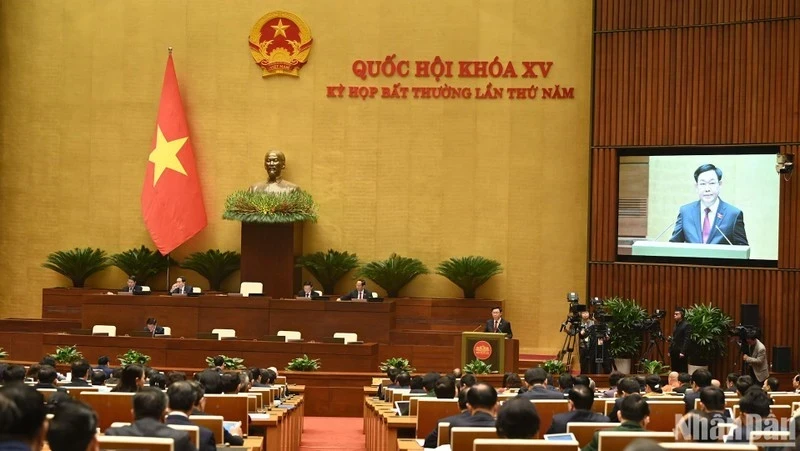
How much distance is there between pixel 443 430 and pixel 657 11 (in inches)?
476

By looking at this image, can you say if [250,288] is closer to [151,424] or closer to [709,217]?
[709,217]

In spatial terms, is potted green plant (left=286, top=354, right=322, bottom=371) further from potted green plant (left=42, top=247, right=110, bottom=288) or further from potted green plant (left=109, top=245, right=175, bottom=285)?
potted green plant (left=42, top=247, right=110, bottom=288)

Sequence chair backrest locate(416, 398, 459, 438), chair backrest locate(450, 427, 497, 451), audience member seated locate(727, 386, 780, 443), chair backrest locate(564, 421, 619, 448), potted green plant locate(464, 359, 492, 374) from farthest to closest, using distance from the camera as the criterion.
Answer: potted green plant locate(464, 359, 492, 374), chair backrest locate(416, 398, 459, 438), chair backrest locate(564, 421, 619, 448), audience member seated locate(727, 386, 780, 443), chair backrest locate(450, 427, 497, 451)

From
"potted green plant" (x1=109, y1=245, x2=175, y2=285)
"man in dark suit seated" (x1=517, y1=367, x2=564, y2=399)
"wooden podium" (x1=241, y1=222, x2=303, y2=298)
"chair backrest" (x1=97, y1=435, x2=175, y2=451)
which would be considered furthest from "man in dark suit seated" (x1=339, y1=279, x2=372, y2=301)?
"chair backrest" (x1=97, y1=435, x2=175, y2=451)

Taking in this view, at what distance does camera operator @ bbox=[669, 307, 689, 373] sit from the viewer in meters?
15.4

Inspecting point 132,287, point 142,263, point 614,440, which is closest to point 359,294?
point 132,287

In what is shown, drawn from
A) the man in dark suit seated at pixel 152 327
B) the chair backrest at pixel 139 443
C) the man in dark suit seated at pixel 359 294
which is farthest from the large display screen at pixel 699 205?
the chair backrest at pixel 139 443

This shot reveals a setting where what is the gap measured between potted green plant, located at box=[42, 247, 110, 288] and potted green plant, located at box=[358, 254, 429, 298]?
4.54m

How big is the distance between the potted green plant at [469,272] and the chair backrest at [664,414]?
984cm

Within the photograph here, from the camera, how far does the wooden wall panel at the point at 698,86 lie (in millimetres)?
15945

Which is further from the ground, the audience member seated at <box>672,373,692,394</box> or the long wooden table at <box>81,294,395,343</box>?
the long wooden table at <box>81,294,395,343</box>

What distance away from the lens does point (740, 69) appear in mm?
16297

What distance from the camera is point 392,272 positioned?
58.7 ft

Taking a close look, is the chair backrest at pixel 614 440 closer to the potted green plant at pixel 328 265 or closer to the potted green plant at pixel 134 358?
the potted green plant at pixel 134 358
